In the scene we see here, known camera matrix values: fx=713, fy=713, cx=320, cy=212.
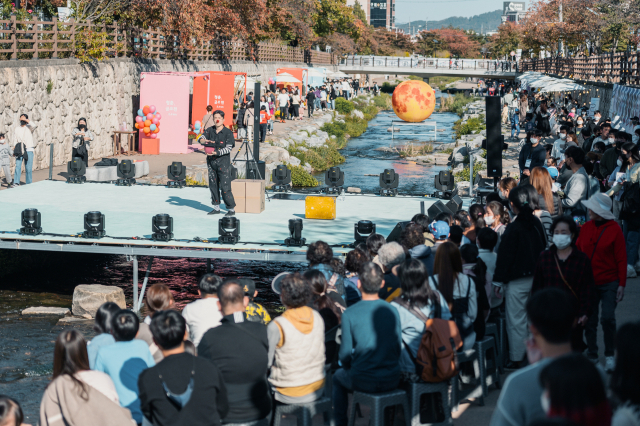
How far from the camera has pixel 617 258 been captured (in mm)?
5930

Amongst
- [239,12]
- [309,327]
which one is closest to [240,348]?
[309,327]

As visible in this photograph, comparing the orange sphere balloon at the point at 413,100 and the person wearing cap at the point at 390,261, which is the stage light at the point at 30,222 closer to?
the person wearing cap at the point at 390,261

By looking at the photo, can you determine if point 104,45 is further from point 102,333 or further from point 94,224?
point 102,333

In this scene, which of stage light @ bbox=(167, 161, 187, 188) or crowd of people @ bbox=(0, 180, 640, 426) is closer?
crowd of people @ bbox=(0, 180, 640, 426)

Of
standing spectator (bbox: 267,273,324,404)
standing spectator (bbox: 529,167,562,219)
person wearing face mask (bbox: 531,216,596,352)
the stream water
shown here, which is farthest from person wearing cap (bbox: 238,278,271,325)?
standing spectator (bbox: 529,167,562,219)

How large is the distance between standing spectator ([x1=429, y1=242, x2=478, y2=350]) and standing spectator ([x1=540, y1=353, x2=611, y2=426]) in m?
2.89

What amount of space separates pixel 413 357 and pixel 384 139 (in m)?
36.2

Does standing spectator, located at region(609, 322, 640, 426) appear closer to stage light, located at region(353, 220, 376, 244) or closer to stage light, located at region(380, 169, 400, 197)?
stage light, located at region(353, 220, 376, 244)

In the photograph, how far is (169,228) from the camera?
33.4 ft

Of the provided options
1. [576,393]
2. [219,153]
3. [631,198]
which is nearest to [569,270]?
[576,393]

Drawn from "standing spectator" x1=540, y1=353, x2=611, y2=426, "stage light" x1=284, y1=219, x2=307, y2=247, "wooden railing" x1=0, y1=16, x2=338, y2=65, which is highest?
"wooden railing" x1=0, y1=16, x2=338, y2=65

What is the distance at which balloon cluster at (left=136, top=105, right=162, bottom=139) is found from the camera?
22.0 m

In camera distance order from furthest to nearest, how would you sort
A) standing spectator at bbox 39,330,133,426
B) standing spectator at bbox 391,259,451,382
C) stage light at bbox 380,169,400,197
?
stage light at bbox 380,169,400,197 < standing spectator at bbox 391,259,451,382 < standing spectator at bbox 39,330,133,426

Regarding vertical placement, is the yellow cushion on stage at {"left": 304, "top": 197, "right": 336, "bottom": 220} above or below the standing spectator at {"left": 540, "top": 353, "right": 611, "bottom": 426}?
below
